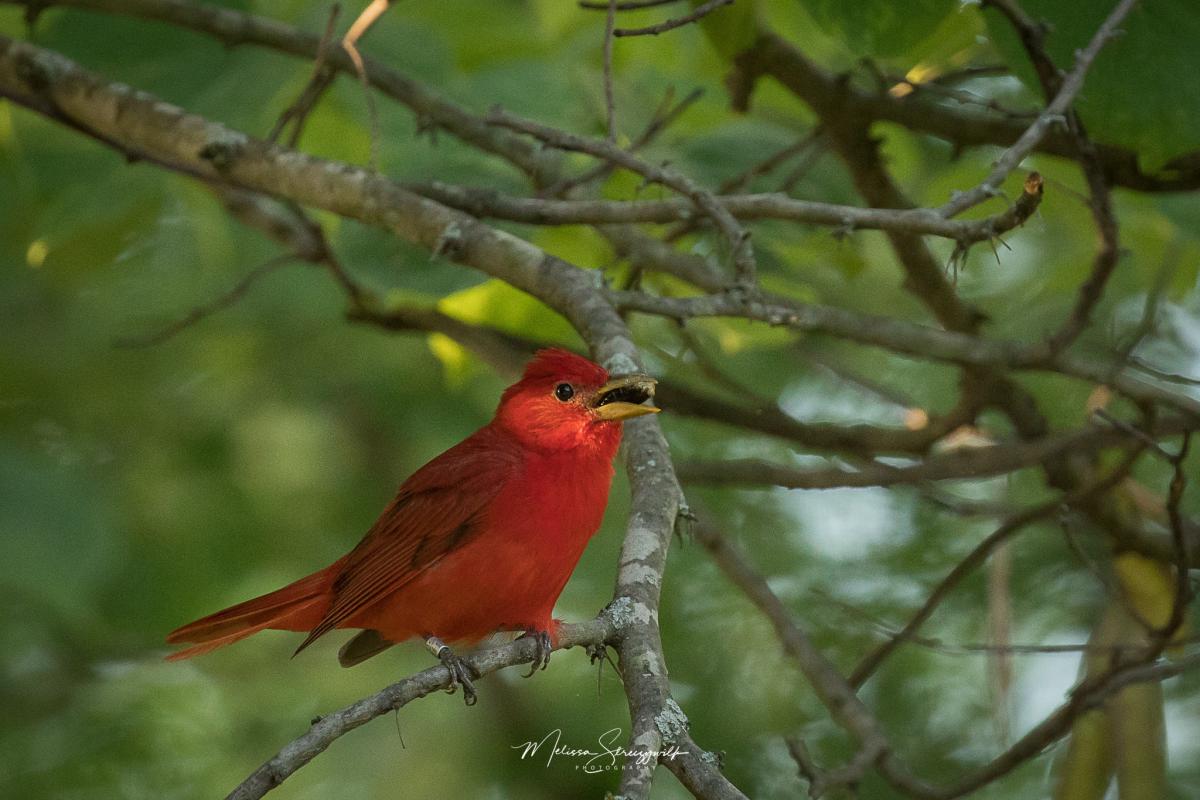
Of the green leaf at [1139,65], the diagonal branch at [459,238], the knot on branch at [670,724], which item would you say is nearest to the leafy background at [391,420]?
the diagonal branch at [459,238]

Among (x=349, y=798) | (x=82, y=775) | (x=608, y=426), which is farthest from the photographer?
(x=349, y=798)

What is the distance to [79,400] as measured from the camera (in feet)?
16.5

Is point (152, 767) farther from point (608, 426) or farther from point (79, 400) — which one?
point (608, 426)

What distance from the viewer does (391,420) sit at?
5555mm

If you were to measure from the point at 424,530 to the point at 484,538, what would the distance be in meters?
0.19

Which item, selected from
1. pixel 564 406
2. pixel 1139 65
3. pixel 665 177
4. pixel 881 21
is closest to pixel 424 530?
pixel 564 406

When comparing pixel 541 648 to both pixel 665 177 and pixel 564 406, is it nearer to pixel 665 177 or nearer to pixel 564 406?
pixel 564 406

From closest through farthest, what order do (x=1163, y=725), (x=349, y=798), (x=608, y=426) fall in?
1. (x=608, y=426)
2. (x=1163, y=725)
3. (x=349, y=798)

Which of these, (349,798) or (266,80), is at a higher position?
(266,80)

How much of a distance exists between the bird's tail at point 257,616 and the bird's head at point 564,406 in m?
0.65

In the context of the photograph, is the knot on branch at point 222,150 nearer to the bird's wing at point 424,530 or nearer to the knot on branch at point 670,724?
the bird's wing at point 424,530

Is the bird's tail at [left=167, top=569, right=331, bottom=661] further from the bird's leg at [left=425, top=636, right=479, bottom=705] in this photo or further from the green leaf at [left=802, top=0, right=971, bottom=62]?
the green leaf at [left=802, top=0, right=971, bottom=62]

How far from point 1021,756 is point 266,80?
2.97 metres

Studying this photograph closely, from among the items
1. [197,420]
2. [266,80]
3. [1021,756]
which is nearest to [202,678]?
[197,420]
